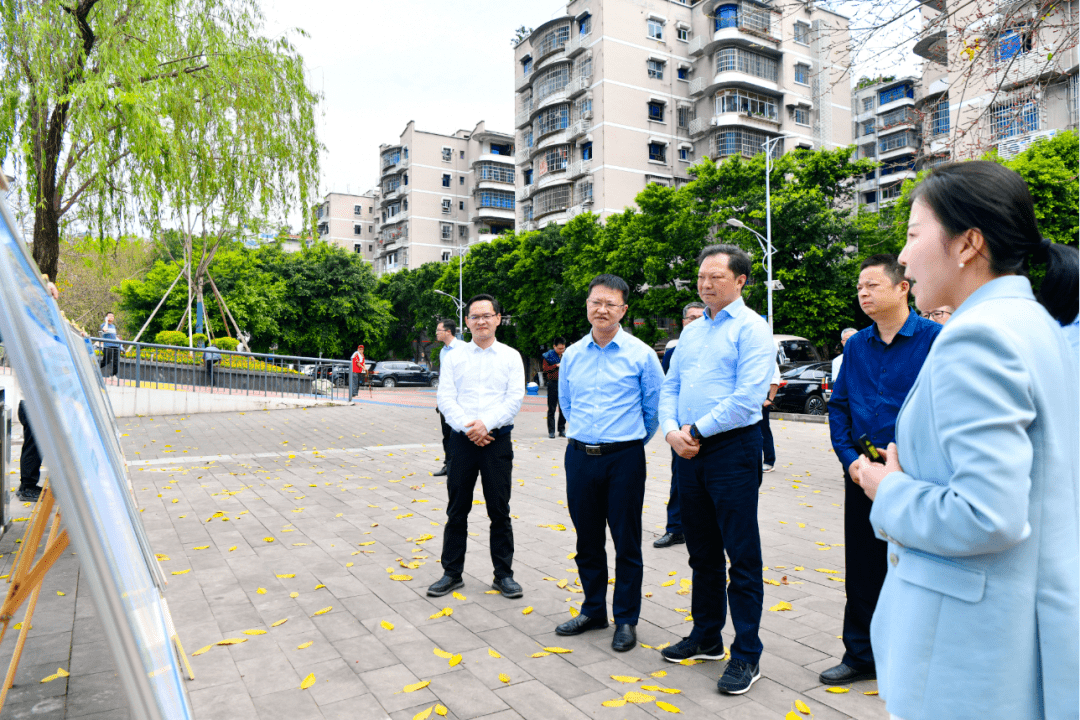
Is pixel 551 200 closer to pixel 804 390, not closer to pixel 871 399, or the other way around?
pixel 804 390

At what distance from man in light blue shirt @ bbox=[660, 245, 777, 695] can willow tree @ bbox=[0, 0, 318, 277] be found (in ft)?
30.9

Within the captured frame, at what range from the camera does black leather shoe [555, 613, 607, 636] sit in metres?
3.99

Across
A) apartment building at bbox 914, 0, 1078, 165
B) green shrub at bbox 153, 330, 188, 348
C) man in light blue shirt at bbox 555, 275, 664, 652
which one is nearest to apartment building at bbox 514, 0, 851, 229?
green shrub at bbox 153, 330, 188, 348

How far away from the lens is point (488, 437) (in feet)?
15.1

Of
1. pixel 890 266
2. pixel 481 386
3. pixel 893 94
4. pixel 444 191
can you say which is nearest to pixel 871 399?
pixel 890 266

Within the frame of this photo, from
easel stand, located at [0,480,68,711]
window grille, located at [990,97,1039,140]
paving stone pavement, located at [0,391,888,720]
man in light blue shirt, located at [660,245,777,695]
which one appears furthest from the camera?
window grille, located at [990,97,1039,140]

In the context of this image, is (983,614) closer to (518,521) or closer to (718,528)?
(718,528)

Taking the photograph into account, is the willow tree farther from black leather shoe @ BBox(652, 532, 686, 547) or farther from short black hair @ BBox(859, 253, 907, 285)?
short black hair @ BBox(859, 253, 907, 285)

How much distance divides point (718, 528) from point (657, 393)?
Answer: 2.82 ft

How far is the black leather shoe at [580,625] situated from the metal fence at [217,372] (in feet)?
47.0

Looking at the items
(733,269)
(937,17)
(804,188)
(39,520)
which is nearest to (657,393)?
(733,269)

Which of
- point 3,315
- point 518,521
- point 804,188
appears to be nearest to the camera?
point 3,315

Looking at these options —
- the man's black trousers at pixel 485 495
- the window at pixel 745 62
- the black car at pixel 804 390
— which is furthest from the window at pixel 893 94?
the man's black trousers at pixel 485 495

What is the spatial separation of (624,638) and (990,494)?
9.08ft
